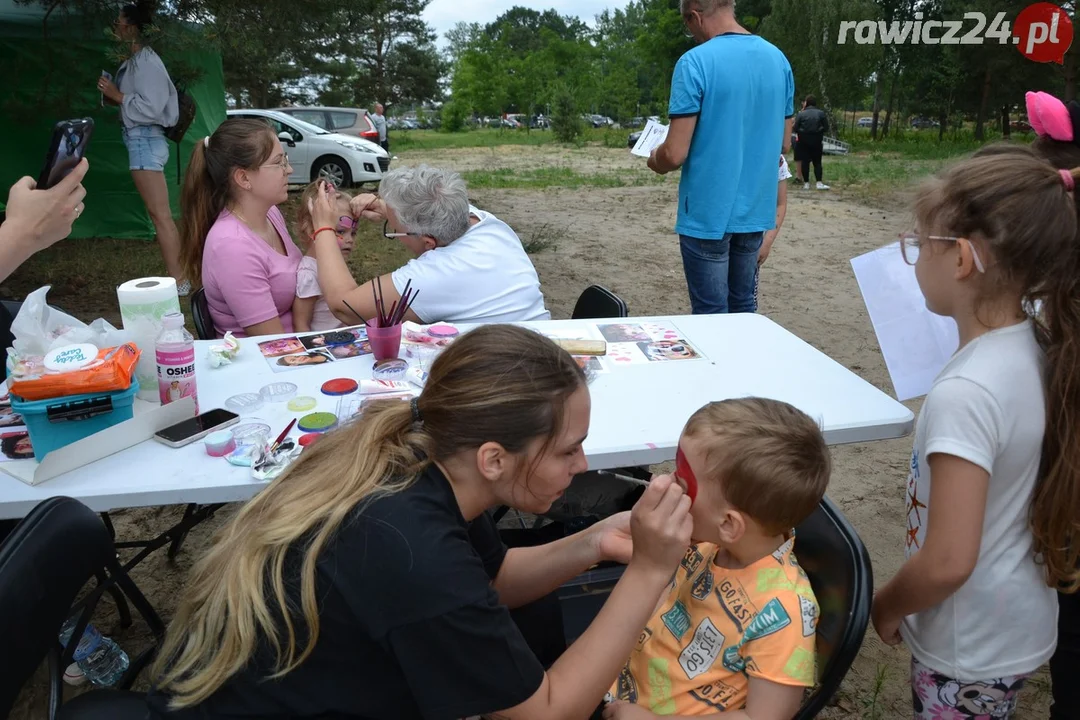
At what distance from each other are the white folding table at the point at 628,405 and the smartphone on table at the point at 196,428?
21 millimetres

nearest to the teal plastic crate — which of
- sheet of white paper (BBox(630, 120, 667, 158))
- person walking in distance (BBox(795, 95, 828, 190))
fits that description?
sheet of white paper (BBox(630, 120, 667, 158))

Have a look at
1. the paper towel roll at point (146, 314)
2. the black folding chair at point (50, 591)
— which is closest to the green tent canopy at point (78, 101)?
the paper towel roll at point (146, 314)

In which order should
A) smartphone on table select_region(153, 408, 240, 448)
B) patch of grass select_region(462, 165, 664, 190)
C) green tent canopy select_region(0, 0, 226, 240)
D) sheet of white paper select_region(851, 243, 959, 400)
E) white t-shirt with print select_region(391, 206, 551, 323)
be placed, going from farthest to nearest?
patch of grass select_region(462, 165, 664, 190) < green tent canopy select_region(0, 0, 226, 240) < white t-shirt with print select_region(391, 206, 551, 323) < sheet of white paper select_region(851, 243, 959, 400) < smartphone on table select_region(153, 408, 240, 448)

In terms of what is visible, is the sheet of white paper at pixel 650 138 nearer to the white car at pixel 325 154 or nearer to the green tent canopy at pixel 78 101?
the green tent canopy at pixel 78 101

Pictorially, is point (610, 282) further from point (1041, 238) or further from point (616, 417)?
point (1041, 238)

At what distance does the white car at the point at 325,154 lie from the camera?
1154 centimetres

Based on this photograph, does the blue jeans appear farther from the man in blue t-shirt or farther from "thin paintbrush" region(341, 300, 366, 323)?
"thin paintbrush" region(341, 300, 366, 323)

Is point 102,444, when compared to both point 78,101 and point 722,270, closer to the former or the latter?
point 722,270

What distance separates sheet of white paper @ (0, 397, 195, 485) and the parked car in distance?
39.7 ft

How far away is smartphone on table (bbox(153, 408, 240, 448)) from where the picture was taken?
1.74 m

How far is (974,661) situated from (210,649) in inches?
54.2

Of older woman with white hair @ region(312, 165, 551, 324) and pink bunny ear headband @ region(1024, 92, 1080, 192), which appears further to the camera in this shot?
older woman with white hair @ region(312, 165, 551, 324)

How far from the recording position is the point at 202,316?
2803mm

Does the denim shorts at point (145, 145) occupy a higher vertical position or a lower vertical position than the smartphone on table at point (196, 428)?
higher
